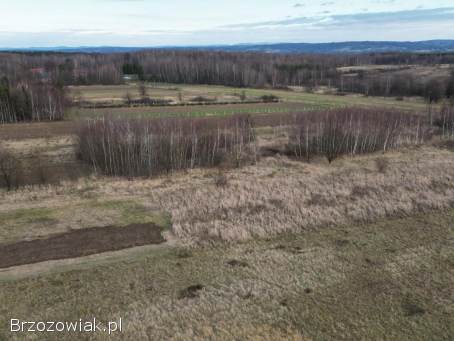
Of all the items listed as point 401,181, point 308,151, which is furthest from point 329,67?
point 401,181

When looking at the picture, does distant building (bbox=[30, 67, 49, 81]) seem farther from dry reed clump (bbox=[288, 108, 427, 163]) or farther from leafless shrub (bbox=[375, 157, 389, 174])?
leafless shrub (bbox=[375, 157, 389, 174])

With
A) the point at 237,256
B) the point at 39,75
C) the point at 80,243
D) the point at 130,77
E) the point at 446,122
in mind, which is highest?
the point at 39,75

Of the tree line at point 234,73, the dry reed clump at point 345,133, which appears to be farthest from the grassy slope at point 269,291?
the tree line at point 234,73

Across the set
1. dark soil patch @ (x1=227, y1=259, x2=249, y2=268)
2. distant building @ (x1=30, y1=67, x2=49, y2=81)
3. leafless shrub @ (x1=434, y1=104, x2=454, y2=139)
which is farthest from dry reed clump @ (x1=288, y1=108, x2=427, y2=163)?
distant building @ (x1=30, y1=67, x2=49, y2=81)

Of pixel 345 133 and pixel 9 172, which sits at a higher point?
pixel 345 133

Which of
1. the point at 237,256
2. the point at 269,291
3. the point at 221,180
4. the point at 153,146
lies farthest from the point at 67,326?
the point at 153,146

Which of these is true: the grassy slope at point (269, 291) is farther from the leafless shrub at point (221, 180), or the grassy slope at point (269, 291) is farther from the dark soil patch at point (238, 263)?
the leafless shrub at point (221, 180)

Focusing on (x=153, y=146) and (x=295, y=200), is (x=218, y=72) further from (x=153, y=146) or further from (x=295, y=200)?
(x=295, y=200)
